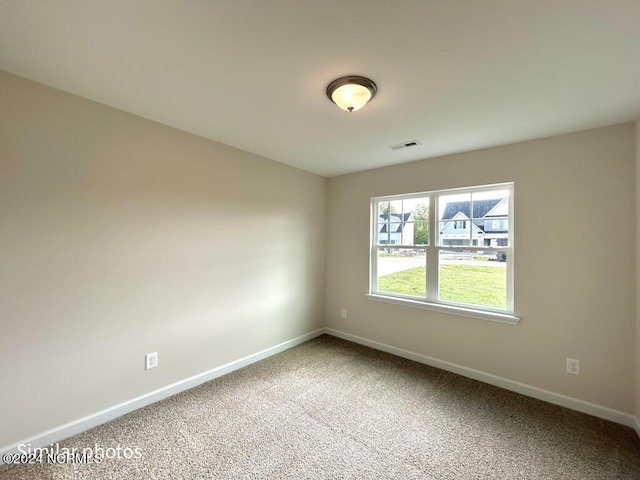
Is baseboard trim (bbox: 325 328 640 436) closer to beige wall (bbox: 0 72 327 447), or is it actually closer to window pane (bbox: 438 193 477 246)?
window pane (bbox: 438 193 477 246)

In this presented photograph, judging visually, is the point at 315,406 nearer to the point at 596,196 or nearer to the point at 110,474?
the point at 110,474

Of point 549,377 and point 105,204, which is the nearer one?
point 105,204

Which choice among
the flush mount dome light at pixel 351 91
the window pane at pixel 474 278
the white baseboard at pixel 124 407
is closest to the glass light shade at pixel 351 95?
the flush mount dome light at pixel 351 91

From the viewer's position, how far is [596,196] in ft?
7.34

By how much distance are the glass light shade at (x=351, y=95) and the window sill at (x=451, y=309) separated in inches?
91.3

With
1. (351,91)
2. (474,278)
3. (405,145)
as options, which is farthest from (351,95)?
(474,278)

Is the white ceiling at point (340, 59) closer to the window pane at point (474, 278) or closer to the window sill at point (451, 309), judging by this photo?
the window pane at point (474, 278)

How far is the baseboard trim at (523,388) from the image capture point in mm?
2115

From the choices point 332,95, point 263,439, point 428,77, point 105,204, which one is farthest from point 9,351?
point 428,77

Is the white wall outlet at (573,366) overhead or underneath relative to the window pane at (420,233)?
underneath

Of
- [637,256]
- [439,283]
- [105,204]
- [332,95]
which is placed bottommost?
[439,283]

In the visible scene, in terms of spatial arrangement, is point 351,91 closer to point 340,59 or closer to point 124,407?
point 340,59

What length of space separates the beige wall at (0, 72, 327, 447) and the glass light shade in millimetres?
1538

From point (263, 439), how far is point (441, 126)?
110 inches
